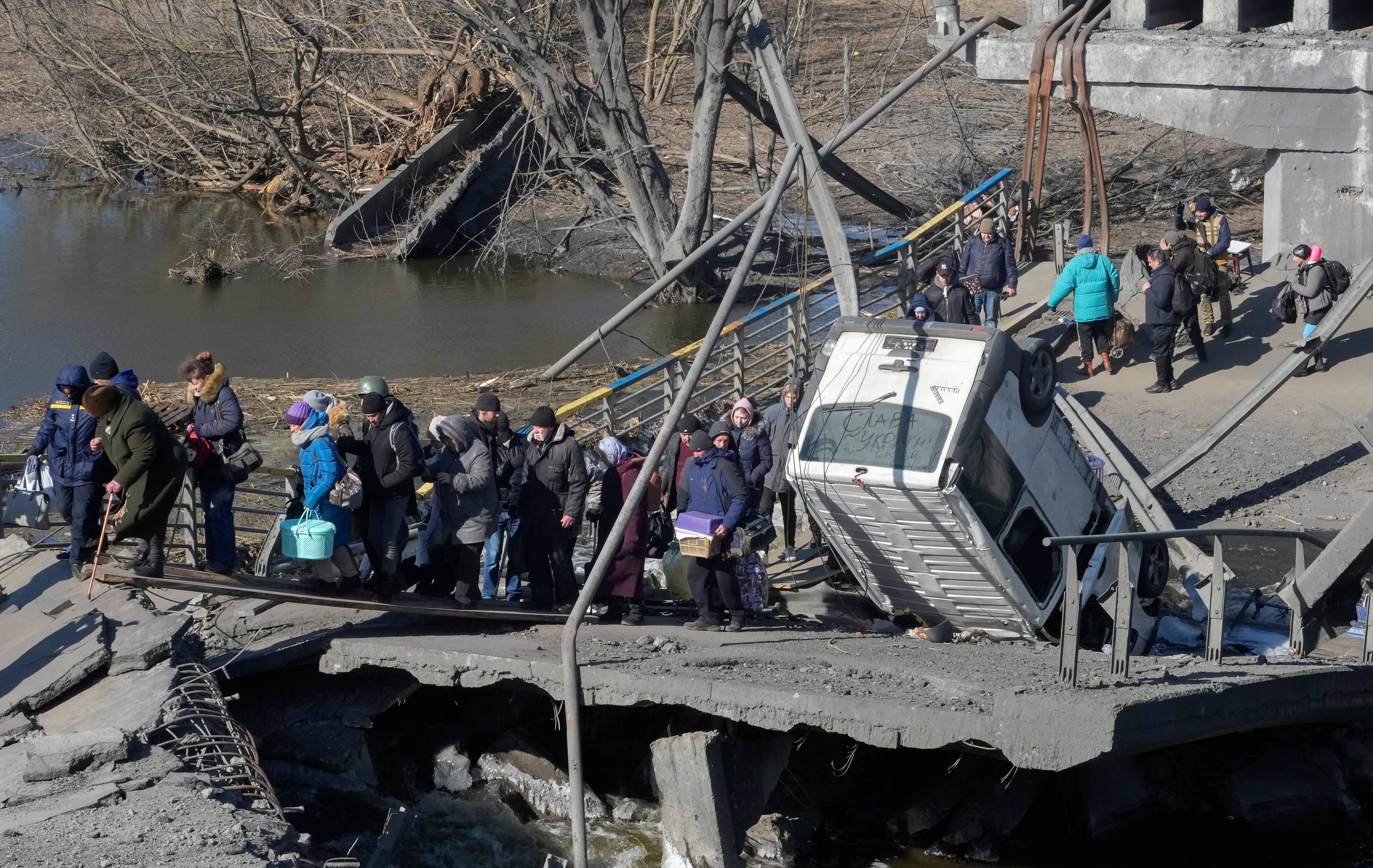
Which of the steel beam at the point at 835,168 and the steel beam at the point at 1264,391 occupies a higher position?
the steel beam at the point at 835,168

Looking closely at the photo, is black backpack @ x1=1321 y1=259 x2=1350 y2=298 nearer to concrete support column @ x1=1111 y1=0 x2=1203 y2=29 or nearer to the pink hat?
concrete support column @ x1=1111 y1=0 x2=1203 y2=29

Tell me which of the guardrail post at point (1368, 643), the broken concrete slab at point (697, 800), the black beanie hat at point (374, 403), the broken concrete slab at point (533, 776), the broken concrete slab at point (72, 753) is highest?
the black beanie hat at point (374, 403)

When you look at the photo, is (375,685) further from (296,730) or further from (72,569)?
(72,569)

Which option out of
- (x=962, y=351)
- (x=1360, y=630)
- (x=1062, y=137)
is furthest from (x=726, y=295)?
(x=1062, y=137)

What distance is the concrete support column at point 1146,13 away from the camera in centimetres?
1791

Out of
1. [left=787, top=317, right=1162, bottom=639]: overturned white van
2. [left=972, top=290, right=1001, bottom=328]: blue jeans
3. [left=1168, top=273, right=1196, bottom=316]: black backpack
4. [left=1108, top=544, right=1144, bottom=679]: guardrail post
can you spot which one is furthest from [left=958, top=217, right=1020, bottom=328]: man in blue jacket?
[left=1108, top=544, right=1144, bottom=679]: guardrail post

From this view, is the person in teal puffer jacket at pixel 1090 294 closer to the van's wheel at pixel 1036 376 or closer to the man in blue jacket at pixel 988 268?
the man in blue jacket at pixel 988 268

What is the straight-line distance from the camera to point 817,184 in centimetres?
1257

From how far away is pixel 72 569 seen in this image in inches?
357

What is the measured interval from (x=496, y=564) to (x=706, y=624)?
1897 mm

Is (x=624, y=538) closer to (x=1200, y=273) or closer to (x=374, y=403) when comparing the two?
(x=374, y=403)

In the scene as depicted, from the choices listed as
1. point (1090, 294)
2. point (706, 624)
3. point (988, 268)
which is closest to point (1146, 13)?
point (1090, 294)

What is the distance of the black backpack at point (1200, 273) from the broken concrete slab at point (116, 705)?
11311mm

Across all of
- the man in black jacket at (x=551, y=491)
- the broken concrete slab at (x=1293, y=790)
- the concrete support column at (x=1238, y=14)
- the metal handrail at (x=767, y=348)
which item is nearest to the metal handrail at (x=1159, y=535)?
the broken concrete slab at (x=1293, y=790)
